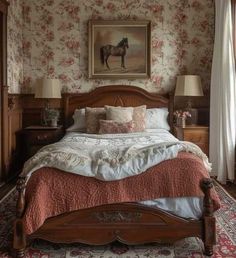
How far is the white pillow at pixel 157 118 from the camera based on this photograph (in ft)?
16.3

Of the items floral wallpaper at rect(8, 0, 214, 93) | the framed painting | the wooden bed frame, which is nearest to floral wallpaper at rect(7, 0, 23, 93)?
floral wallpaper at rect(8, 0, 214, 93)

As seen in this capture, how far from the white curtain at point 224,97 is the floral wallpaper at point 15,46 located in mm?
2740

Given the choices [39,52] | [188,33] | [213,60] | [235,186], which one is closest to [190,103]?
[213,60]

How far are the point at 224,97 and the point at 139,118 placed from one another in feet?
3.68

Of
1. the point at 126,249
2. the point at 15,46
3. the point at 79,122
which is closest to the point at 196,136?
the point at 79,122

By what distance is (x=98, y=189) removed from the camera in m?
2.63

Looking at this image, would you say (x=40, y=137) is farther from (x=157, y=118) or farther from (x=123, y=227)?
(x=123, y=227)

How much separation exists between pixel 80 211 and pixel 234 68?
290 cm

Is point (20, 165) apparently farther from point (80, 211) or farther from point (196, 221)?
point (196, 221)

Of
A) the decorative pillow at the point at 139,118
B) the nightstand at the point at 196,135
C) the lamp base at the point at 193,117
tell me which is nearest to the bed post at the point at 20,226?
the decorative pillow at the point at 139,118

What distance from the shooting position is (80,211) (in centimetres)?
262

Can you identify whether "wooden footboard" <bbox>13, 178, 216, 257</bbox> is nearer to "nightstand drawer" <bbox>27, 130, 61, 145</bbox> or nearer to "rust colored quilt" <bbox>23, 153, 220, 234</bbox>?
"rust colored quilt" <bbox>23, 153, 220, 234</bbox>

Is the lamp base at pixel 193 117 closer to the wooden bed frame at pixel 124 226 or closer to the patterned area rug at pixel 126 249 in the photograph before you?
the patterned area rug at pixel 126 249

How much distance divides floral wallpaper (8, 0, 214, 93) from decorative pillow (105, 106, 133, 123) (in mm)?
720
